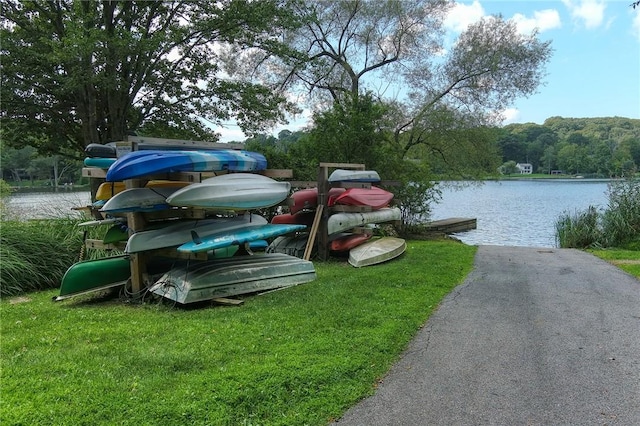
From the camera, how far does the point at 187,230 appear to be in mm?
6312

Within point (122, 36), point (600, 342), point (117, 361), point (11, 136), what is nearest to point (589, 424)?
point (600, 342)

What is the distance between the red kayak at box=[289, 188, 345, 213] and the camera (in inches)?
368

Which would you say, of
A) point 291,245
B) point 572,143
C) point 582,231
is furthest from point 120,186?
point 572,143

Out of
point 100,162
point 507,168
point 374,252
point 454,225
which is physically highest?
point 100,162

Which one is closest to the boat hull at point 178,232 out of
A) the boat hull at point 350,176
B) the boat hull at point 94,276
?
the boat hull at point 94,276

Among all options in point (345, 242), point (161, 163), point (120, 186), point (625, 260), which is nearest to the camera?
point (161, 163)

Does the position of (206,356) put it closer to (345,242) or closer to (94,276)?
(94,276)

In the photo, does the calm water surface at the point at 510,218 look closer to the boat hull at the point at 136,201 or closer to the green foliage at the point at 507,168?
the green foliage at the point at 507,168

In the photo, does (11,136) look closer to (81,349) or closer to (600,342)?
(81,349)

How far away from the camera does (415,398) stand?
3.23m

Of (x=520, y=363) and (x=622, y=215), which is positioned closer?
(x=520, y=363)

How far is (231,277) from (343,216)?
12.0 feet

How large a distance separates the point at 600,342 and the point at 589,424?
1.76 metres

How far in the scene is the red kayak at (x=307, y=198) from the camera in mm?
9359
